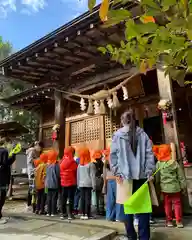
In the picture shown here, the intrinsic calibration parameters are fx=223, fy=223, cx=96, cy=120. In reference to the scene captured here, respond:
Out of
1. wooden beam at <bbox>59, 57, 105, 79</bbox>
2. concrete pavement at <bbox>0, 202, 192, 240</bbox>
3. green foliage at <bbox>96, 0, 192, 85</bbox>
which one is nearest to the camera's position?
green foliage at <bbox>96, 0, 192, 85</bbox>

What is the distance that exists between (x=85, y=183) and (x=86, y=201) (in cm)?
43

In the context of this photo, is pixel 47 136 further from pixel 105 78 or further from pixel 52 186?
pixel 52 186

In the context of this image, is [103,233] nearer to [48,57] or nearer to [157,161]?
[157,161]

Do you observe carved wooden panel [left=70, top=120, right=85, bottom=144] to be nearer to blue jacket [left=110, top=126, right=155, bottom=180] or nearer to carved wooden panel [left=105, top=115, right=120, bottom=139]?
carved wooden panel [left=105, top=115, right=120, bottom=139]

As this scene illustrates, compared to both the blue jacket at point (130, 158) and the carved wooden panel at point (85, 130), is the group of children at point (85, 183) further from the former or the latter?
the carved wooden panel at point (85, 130)

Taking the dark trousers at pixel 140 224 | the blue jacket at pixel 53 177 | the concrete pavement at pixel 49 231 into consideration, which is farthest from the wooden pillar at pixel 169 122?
the blue jacket at pixel 53 177

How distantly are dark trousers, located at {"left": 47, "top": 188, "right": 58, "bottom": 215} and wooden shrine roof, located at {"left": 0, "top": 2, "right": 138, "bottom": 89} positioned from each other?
3.67 m

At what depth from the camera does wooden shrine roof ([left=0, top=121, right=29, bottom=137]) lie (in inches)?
392

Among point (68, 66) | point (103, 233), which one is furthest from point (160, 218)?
point (68, 66)

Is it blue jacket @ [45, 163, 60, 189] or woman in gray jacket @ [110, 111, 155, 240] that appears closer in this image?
woman in gray jacket @ [110, 111, 155, 240]

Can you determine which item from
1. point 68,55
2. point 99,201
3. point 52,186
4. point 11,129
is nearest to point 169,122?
point 99,201

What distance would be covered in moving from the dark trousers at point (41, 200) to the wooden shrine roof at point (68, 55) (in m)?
3.64

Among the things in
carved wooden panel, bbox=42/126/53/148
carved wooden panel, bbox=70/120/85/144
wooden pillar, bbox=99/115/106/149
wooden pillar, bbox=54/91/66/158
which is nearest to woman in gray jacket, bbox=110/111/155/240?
wooden pillar, bbox=54/91/66/158

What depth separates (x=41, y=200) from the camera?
620 centimetres
